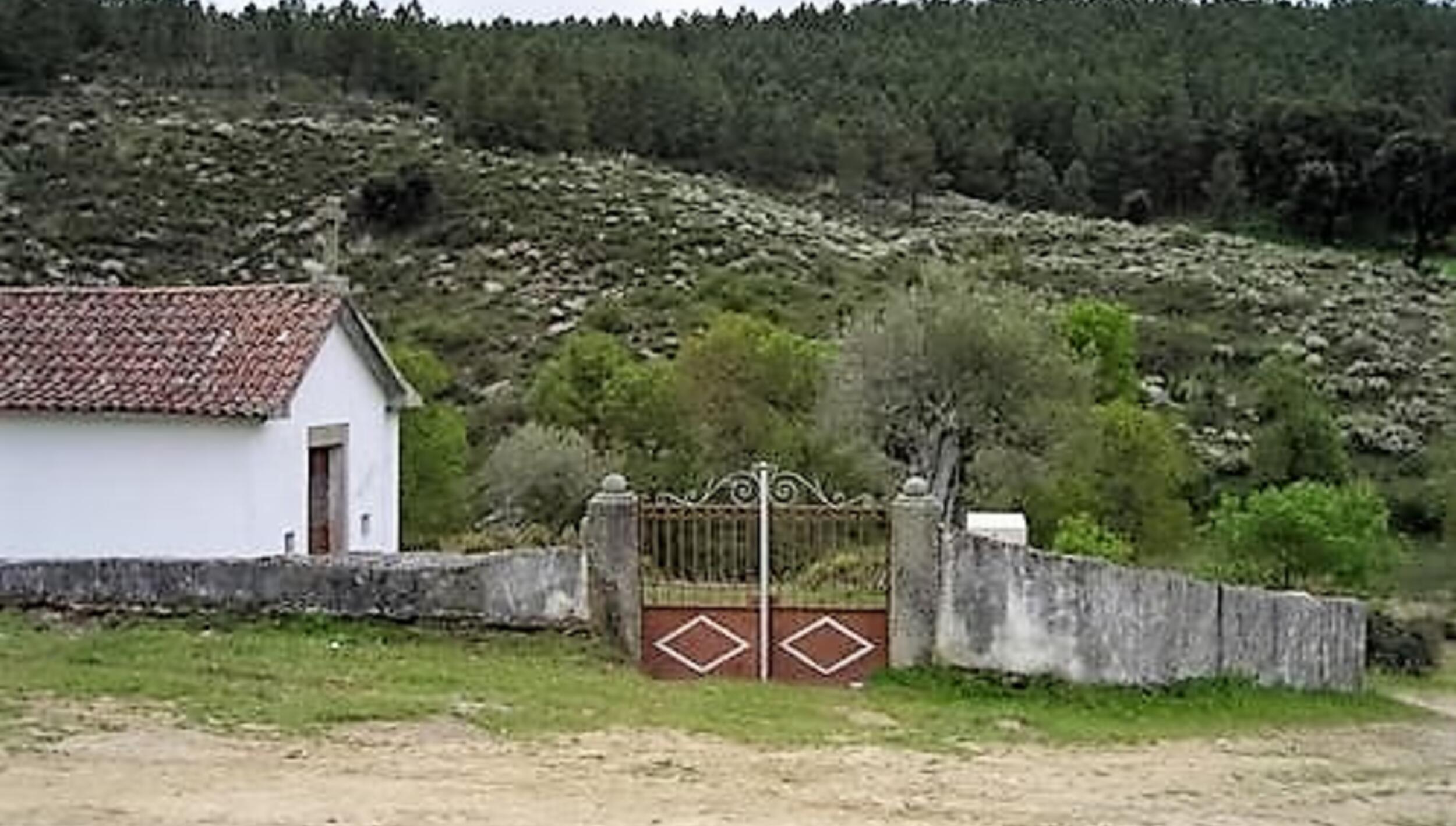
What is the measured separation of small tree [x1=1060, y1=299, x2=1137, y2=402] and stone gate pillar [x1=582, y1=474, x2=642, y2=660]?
29.5m

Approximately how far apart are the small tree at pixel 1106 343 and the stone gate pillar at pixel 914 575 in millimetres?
Result: 28925

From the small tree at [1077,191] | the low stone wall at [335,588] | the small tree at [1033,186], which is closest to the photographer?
the low stone wall at [335,588]

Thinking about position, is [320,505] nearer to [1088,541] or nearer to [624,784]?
[624,784]

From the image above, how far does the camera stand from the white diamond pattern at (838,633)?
1912cm

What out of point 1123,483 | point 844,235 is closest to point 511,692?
point 1123,483

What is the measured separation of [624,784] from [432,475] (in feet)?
90.7

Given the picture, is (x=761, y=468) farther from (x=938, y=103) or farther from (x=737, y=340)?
(x=938, y=103)

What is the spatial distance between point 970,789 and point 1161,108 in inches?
3154

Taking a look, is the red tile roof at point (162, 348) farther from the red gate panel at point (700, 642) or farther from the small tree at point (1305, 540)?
the small tree at point (1305, 540)

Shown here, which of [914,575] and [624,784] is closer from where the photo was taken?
[624,784]

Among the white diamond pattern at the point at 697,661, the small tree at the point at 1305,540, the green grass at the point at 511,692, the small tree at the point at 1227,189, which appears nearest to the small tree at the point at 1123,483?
the small tree at the point at 1305,540

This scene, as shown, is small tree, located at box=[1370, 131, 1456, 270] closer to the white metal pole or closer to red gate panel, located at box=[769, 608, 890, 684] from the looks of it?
red gate panel, located at box=[769, 608, 890, 684]

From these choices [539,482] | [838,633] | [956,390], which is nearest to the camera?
[838,633]

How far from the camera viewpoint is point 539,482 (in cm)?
3981
